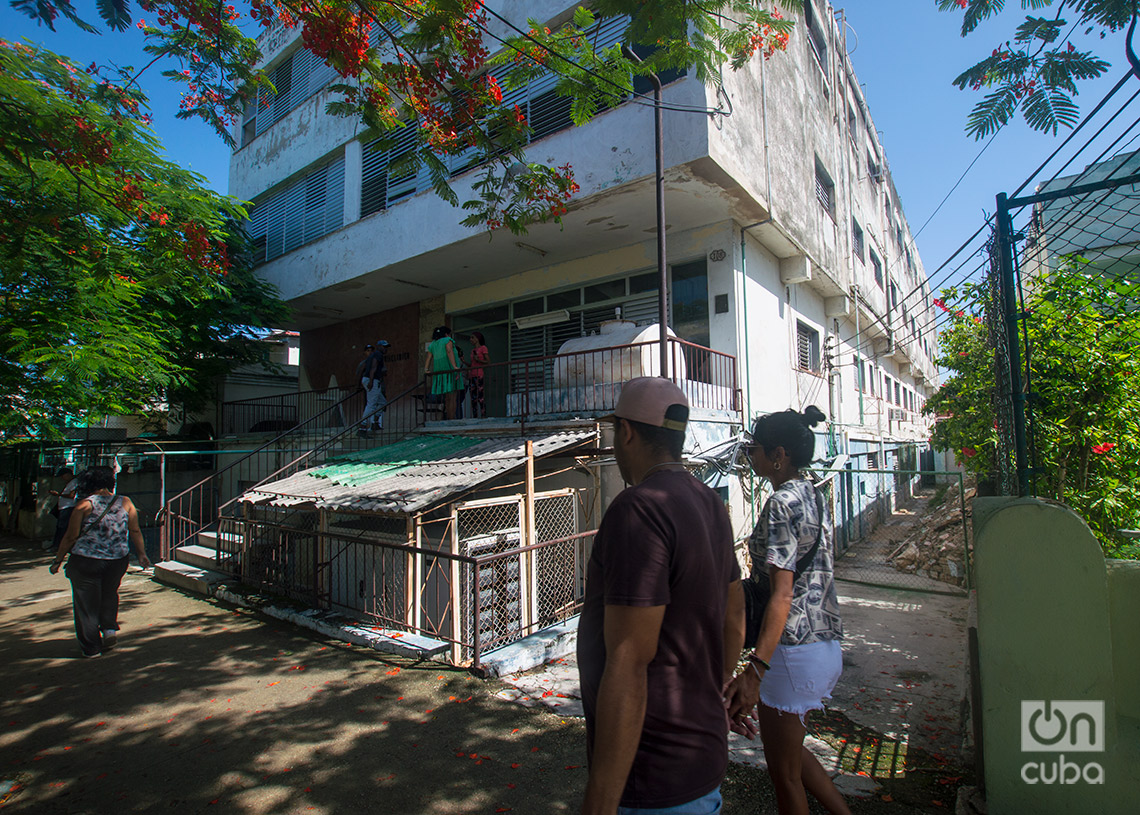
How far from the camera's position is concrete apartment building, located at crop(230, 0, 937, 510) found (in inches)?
355

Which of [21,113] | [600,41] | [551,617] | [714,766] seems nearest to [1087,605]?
[714,766]

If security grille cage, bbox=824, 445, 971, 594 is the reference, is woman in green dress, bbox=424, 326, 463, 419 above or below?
above

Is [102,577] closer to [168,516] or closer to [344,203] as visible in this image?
[168,516]

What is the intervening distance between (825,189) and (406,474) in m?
12.6

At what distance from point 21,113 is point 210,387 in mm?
11561

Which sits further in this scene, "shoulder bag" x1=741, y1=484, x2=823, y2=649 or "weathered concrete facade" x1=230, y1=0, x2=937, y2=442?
"weathered concrete facade" x1=230, y1=0, x2=937, y2=442

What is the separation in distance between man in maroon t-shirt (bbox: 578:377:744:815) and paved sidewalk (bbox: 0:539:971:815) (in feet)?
6.82

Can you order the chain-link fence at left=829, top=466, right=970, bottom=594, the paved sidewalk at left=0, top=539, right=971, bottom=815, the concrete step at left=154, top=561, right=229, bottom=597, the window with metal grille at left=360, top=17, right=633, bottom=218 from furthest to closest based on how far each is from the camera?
the chain-link fence at left=829, top=466, right=970, bottom=594, the window with metal grille at left=360, top=17, right=633, bottom=218, the concrete step at left=154, top=561, right=229, bottom=597, the paved sidewalk at left=0, top=539, right=971, bottom=815

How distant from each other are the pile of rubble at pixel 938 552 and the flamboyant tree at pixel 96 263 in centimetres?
1179

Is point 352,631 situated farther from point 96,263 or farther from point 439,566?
point 96,263

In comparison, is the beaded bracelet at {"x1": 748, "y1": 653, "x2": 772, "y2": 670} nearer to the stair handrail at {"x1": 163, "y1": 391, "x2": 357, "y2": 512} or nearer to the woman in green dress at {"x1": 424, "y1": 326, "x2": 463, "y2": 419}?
the woman in green dress at {"x1": 424, "y1": 326, "x2": 463, "y2": 419}

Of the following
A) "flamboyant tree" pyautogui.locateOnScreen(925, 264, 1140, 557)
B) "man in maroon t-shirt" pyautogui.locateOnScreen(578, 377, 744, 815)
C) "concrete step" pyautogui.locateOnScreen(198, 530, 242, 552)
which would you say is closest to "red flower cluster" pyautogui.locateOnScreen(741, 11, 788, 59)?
"flamboyant tree" pyautogui.locateOnScreen(925, 264, 1140, 557)

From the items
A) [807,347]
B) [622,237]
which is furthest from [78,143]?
[807,347]

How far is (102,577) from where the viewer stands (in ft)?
19.1
